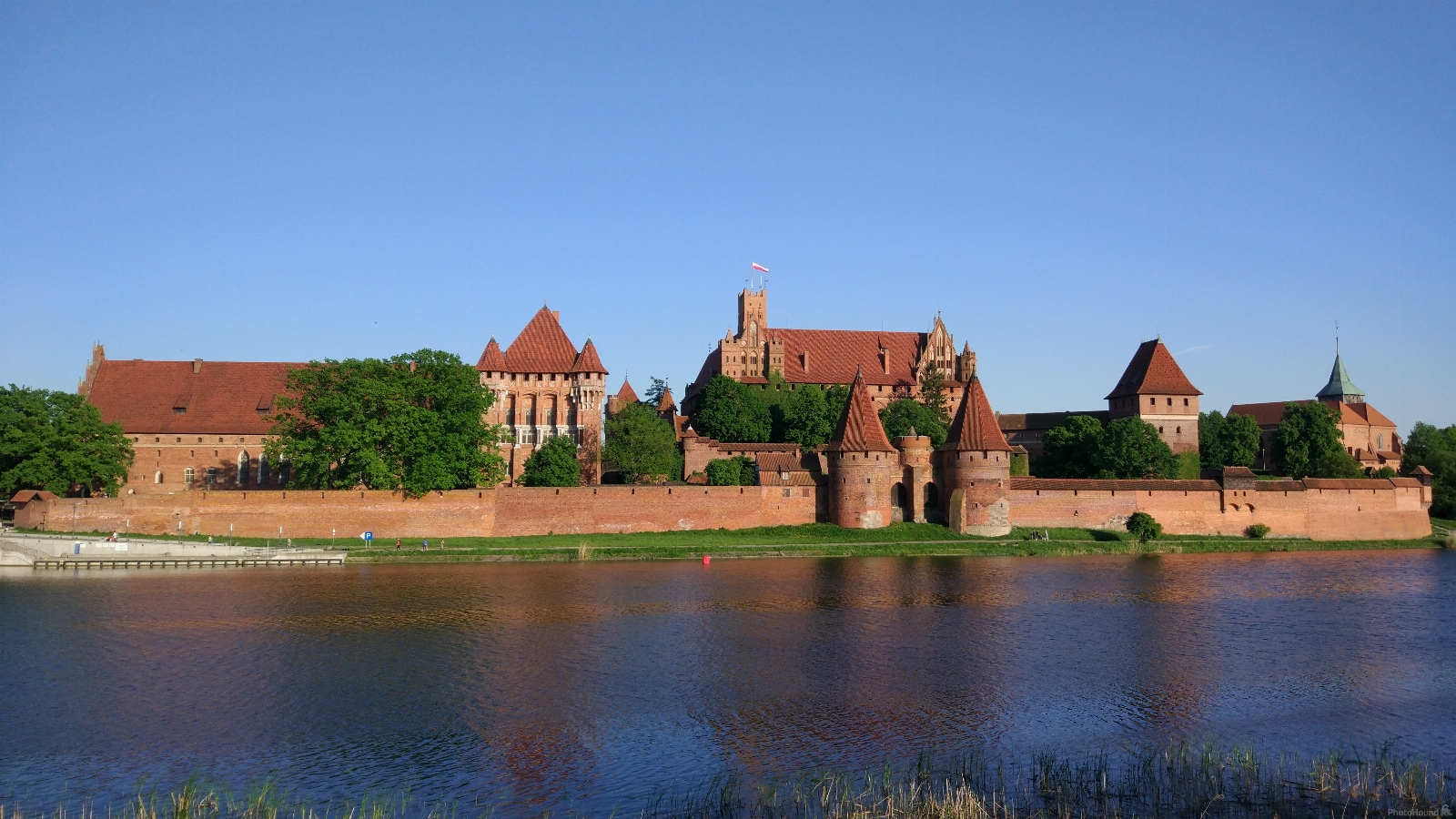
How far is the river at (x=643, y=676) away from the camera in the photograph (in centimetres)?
1395

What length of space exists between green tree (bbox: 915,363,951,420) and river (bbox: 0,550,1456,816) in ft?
93.7

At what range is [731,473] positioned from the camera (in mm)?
43250

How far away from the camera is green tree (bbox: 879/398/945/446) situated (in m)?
50.9

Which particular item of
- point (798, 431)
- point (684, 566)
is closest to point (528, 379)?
point (798, 431)

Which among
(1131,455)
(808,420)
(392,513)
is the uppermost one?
(808,420)

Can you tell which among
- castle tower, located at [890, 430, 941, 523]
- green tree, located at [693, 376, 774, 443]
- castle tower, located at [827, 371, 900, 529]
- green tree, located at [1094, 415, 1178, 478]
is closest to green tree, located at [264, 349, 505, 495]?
castle tower, located at [827, 371, 900, 529]

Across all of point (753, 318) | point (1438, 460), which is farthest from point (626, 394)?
point (1438, 460)

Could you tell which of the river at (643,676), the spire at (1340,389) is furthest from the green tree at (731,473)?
the spire at (1340,389)

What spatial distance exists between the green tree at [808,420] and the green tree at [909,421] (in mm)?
2591

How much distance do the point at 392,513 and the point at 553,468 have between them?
6.13 meters

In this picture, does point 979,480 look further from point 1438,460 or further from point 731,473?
point 1438,460

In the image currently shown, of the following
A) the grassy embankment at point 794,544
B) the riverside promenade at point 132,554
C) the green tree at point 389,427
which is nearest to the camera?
the riverside promenade at point 132,554

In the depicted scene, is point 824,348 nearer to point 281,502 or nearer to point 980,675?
point 281,502

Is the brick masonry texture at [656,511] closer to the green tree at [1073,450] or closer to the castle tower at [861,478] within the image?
the castle tower at [861,478]
